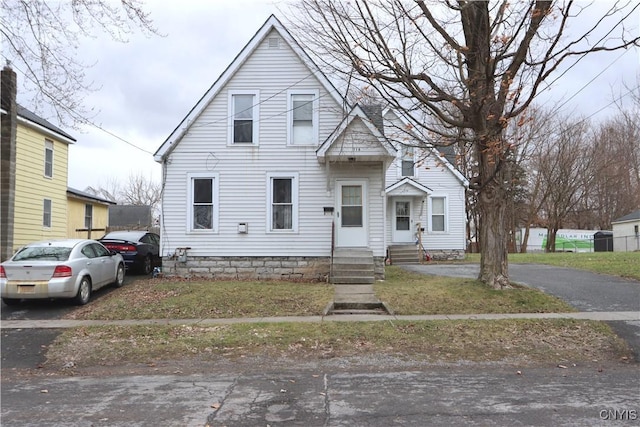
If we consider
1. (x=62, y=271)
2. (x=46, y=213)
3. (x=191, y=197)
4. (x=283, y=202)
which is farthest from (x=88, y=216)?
(x=62, y=271)

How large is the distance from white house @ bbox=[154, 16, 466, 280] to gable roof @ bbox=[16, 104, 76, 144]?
290 inches

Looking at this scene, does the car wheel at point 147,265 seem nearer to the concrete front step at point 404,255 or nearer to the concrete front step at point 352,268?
the concrete front step at point 352,268

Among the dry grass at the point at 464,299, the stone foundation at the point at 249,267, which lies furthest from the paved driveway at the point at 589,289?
the stone foundation at the point at 249,267

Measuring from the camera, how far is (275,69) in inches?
564

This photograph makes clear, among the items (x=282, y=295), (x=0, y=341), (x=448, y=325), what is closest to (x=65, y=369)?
(x=0, y=341)

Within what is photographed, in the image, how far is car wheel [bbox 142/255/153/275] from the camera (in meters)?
15.5

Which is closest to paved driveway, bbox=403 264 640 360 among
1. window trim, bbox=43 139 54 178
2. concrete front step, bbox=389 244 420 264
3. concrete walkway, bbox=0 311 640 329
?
concrete walkway, bbox=0 311 640 329

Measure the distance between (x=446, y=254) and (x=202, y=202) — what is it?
42.1 ft

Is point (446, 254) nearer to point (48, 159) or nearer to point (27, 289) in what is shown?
point (27, 289)

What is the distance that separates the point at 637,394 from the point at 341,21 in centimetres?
913

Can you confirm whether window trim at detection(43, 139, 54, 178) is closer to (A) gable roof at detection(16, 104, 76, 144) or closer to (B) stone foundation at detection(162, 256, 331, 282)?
(A) gable roof at detection(16, 104, 76, 144)

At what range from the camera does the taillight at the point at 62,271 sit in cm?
996

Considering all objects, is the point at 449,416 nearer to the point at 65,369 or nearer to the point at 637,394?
the point at 637,394

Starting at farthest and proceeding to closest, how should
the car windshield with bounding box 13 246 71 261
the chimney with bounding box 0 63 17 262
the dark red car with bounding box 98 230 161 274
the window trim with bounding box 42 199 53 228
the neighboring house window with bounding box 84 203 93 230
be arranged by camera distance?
the neighboring house window with bounding box 84 203 93 230, the window trim with bounding box 42 199 53 228, the chimney with bounding box 0 63 17 262, the dark red car with bounding box 98 230 161 274, the car windshield with bounding box 13 246 71 261
